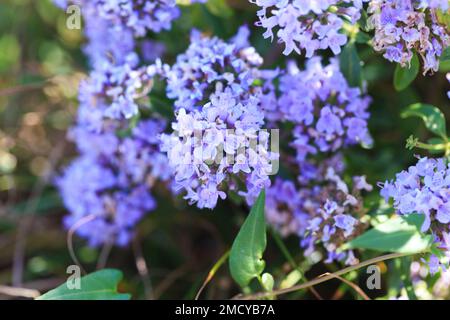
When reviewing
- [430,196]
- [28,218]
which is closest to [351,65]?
[430,196]

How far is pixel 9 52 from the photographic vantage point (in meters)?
2.34

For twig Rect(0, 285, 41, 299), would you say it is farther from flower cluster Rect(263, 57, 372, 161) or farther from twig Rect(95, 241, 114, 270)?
flower cluster Rect(263, 57, 372, 161)

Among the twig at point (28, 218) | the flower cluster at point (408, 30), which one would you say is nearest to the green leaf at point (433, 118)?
the flower cluster at point (408, 30)

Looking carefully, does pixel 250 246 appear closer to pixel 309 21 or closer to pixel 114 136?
pixel 309 21

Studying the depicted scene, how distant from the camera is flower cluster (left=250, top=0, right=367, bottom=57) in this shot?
1.04m

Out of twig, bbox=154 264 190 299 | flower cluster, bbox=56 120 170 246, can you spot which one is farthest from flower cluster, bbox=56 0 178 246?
twig, bbox=154 264 190 299

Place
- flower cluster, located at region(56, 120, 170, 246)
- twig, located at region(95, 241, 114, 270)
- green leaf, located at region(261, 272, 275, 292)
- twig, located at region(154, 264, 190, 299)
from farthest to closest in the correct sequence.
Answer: twig, located at region(95, 241, 114, 270) → twig, located at region(154, 264, 190, 299) → flower cluster, located at region(56, 120, 170, 246) → green leaf, located at region(261, 272, 275, 292)

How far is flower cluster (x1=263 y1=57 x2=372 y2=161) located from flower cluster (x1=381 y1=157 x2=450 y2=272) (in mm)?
253

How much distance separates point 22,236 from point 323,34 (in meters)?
1.26

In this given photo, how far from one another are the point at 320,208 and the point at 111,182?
1.92 feet

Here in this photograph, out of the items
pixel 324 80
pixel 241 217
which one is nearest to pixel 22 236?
pixel 241 217

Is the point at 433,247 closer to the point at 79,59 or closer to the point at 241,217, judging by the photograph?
the point at 241,217

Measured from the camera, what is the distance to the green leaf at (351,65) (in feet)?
4.31

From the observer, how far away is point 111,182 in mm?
1590
